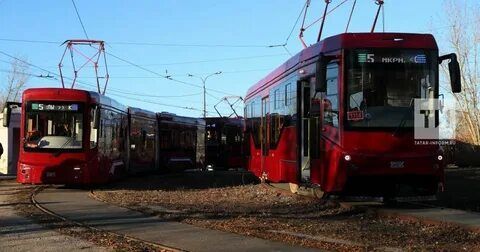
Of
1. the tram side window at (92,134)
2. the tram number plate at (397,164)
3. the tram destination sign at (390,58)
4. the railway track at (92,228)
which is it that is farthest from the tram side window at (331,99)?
the tram side window at (92,134)

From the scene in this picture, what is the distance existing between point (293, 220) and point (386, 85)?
12.2 feet

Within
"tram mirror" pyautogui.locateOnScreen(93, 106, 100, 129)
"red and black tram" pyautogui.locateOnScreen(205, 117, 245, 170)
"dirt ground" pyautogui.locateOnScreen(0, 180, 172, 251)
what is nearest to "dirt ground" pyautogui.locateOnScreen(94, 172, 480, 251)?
"dirt ground" pyautogui.locateOnScreen(0, 180, 172, 251)

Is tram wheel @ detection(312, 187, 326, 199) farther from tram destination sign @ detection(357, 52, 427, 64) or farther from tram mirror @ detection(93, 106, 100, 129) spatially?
tram mirror @ detection(93, 106, 100, 129)

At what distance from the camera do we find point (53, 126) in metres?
21.0

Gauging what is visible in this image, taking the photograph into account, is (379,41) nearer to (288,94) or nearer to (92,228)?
(288,94)

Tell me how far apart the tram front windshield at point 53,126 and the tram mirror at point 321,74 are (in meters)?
10.2

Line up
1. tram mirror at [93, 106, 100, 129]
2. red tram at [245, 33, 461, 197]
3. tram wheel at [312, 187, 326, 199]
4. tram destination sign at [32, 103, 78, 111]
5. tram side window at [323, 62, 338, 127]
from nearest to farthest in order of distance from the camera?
red tram at [245, 33, 461, 197], tram side window at [323, 62, 338, 127], tram wheel at [312, 187, 326, 199], tram destination sign at [32, 103, 78, 111], tram mirror at [93, 106, 100, 129]

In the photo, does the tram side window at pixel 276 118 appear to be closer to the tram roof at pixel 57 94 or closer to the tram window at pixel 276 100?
the tram window at pixel 276 100

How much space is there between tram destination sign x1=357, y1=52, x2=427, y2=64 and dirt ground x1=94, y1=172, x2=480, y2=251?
342cm

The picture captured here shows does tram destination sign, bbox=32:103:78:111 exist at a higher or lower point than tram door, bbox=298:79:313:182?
higher

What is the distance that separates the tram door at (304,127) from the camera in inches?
639

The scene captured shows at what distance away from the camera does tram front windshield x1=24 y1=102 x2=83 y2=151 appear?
20828mm

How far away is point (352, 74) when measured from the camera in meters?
14.0

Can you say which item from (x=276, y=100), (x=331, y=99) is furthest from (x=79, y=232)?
(x=276, y=100)
